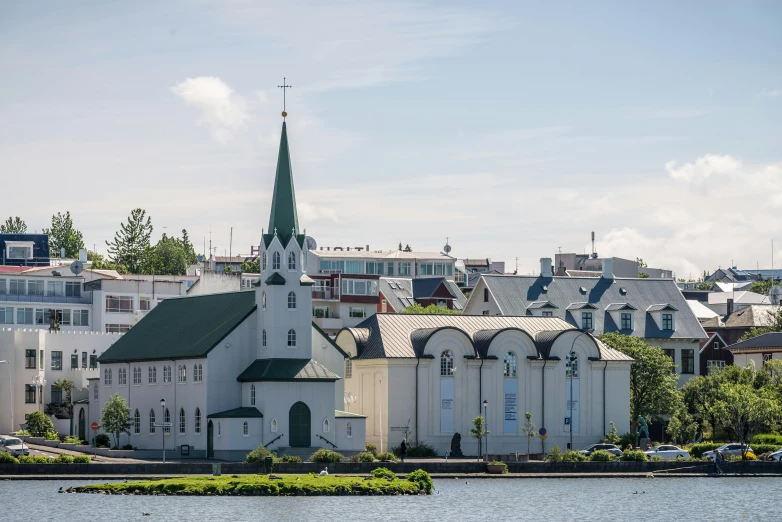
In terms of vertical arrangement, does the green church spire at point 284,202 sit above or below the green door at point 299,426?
above

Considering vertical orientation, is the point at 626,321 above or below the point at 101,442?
above

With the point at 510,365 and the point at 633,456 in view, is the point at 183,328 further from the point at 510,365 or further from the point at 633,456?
the point at 633,456

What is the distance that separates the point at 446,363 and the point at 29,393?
31.0m

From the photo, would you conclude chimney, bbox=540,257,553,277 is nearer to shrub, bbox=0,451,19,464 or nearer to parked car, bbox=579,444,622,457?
parked car, bbox=579,444,622,457

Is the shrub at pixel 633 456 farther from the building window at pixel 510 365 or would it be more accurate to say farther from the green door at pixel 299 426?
the green door at pixel 299 426

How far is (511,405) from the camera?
4451 inches

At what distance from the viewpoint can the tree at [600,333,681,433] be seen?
122 metres

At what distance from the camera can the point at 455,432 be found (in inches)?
4331

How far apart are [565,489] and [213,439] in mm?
23916

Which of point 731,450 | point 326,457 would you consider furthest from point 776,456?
point 326,457

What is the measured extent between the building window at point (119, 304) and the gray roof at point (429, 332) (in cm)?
3644

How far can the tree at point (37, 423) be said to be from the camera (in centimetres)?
10825

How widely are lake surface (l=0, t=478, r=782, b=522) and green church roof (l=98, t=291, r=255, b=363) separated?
21.0 metres

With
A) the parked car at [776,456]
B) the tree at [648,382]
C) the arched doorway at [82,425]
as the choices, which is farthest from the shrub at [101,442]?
the parked car at [776,456]
